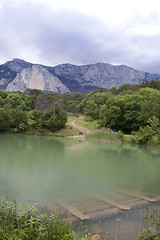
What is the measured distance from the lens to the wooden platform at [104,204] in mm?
7953

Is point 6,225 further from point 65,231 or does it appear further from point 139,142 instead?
point 139,142

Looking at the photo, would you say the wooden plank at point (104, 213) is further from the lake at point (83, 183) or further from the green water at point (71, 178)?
the green water at point (71, 178)

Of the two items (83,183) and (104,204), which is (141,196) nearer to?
(104,204)

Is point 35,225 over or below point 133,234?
over

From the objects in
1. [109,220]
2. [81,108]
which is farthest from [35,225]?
[81,108]

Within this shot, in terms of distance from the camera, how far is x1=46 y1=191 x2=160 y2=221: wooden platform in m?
7.95

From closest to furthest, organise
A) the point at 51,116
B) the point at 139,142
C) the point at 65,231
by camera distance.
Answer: the point at 65,231
the point at 139,142
the point at 51,116

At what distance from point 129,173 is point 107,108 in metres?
38.6

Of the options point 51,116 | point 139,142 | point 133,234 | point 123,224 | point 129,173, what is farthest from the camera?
point 51,116

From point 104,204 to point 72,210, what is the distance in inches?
69.7

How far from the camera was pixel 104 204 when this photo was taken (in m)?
9.39

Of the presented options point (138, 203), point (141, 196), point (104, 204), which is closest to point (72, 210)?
point (104, 204)

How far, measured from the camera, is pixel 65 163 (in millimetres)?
19500

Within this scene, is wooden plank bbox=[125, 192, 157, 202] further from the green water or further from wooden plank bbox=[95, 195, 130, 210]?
wooden plank bbox=[95, 195, 130, 210]
